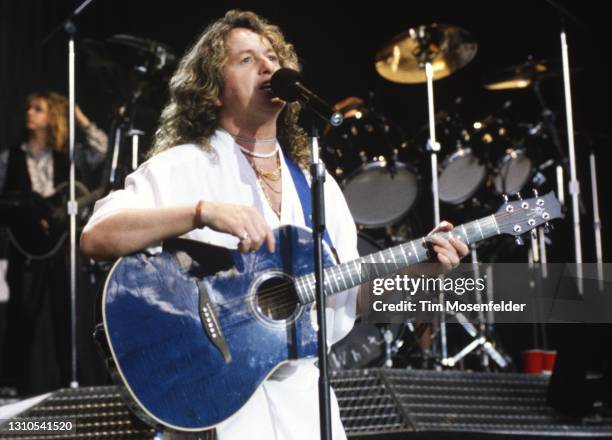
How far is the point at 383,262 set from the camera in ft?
7.73

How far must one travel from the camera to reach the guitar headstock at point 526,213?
8.05 ft

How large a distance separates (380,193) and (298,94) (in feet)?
9.85

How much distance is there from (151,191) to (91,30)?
406cm

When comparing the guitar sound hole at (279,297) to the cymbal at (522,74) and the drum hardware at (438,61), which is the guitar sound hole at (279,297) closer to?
the drum hardware at (438,61)

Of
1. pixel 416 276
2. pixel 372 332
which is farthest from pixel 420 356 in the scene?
pixel 416 276

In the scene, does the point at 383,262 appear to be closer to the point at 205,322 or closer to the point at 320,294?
the point at 320,294

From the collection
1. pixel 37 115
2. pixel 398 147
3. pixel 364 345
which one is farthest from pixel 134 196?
pixel 37 115

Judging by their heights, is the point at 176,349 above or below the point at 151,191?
below

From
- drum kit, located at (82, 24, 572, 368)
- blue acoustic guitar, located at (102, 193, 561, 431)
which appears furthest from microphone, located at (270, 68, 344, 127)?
drum kit, located at (82, 24, 572, 368)

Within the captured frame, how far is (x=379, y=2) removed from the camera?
19.8 feet

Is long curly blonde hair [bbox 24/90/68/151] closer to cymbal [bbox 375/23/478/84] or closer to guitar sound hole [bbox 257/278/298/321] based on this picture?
cymbal [bbox 375/23/478/84]

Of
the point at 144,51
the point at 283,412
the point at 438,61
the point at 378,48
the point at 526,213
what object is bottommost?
the point at 283,412

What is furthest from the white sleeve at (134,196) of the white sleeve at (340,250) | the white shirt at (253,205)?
the white sleeve at (340,250)

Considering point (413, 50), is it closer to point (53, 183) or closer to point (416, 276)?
point (53, 183)
